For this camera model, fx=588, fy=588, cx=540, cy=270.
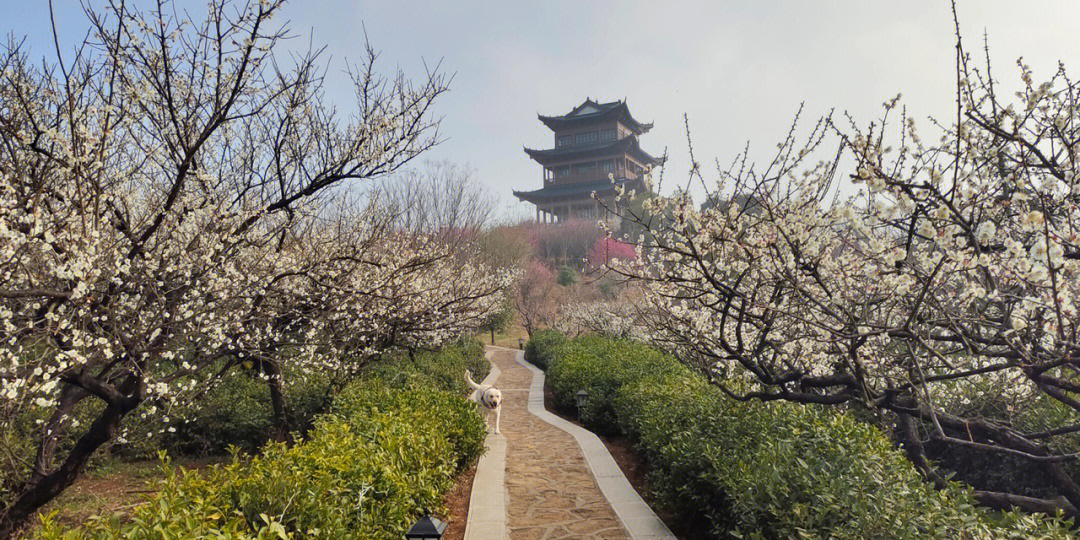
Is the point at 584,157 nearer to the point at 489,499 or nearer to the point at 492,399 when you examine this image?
the point at 492,399

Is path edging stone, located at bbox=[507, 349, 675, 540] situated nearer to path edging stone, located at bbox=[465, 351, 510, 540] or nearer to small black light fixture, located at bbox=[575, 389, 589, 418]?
path edging stone, located at bbox=[465, 351, 510, 540]

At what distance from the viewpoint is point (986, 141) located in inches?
182

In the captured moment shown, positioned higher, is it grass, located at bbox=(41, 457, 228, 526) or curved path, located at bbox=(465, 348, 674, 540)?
curved path, located at bbox=(465, 348, 674, 540)

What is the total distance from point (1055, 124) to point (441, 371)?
11.2 meters

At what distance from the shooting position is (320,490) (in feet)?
12.5

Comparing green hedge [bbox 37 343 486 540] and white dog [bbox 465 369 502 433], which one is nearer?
green hedge [bbox 37 343 486 540]

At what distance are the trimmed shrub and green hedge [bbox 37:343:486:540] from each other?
568 inches

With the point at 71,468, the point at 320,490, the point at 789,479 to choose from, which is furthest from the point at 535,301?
the point at 320,490

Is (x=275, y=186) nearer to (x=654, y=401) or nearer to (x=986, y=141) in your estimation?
(x=654, y=401)

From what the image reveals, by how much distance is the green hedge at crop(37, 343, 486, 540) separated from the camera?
3.00 metres

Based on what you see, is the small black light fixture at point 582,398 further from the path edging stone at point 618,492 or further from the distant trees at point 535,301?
the distant trees at point 535,301

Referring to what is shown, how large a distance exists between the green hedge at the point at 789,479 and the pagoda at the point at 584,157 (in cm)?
5179

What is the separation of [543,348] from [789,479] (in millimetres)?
18653

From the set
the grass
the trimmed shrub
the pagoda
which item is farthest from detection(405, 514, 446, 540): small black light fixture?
the pagoda
